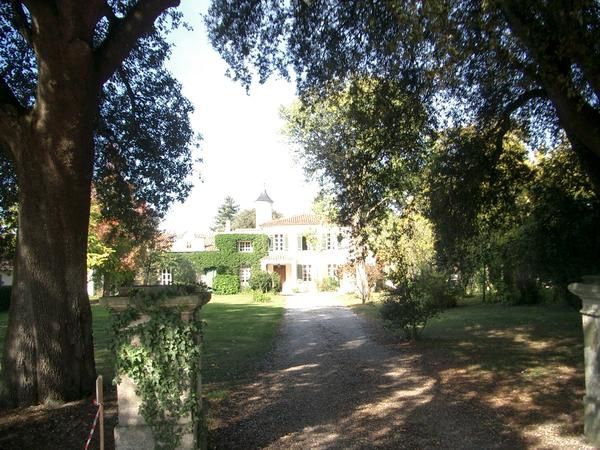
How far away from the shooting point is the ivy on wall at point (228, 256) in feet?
149

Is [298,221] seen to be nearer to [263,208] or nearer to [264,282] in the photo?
[263,208]

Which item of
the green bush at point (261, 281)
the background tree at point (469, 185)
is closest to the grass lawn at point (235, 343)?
the background tree at point (469, 185)

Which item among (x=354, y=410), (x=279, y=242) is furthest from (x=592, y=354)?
(x=279, y=242)

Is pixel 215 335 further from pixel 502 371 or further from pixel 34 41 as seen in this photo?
pixel 34 41

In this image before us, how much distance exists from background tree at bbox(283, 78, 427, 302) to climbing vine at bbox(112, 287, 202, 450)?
6.82m

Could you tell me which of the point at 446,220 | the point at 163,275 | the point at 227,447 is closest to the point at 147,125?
the point at 446,220

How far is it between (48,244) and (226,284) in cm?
3711

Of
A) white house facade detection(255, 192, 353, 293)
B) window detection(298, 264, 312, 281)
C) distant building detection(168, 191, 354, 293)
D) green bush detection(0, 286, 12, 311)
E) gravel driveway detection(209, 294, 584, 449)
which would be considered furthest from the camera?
window detection(298, 264, 312, 281)

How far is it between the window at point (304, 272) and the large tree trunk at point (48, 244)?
42.0 m

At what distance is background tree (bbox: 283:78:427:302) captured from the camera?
1041 cm

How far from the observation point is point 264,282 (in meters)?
40.6

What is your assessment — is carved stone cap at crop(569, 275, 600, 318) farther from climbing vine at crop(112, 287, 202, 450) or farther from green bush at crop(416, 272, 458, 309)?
green bush at crop(416, 272, 458, 309)

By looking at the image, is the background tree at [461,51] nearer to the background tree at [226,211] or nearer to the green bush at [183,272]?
the green bush at [183,272]

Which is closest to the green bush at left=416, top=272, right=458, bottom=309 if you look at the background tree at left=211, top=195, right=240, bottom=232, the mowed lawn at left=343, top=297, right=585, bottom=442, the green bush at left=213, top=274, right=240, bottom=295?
the mowed lawn at left=343, top=297, right=585, bottom=442
